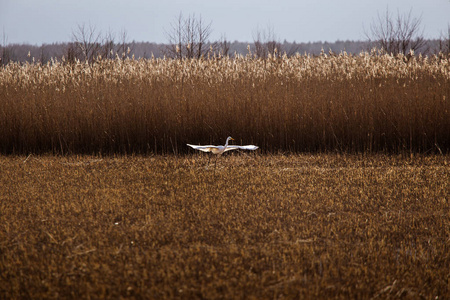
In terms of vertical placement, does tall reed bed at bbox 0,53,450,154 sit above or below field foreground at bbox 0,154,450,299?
above

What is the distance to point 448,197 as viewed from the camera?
12.0ft

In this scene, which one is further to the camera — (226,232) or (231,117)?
(231,117)

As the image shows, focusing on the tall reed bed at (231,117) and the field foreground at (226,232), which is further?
the tall reed bed at (231,117)

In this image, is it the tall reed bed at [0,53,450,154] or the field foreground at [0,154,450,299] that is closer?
the field foreground at [0,154,450,299]

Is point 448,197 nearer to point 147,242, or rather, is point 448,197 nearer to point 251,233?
point 251,233

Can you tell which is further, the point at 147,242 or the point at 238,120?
the point at 238,120

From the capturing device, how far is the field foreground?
2.12 metres

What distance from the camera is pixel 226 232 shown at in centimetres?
276

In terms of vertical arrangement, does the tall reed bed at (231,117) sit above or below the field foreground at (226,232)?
above

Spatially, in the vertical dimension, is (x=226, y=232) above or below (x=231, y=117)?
below

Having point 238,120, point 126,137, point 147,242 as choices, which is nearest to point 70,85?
point 126,137

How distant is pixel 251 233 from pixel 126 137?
3602mm

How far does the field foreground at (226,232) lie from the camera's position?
6.95ft

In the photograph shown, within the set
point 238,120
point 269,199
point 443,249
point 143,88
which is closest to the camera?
point 443,249
